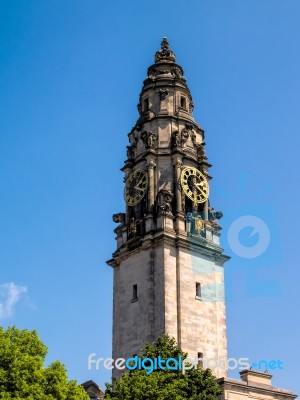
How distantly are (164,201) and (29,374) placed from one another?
24.5m

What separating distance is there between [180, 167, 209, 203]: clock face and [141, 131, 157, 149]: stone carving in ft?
10.8

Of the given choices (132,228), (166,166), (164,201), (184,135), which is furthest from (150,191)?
(184,135)

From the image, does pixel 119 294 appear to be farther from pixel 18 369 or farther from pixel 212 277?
pixel 18 369

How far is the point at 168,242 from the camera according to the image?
6047cm

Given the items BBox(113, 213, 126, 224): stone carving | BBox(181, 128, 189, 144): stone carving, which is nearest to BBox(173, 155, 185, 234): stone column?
BBox(181, 128, 189, 144): stone carving

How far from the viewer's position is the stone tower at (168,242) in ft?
193

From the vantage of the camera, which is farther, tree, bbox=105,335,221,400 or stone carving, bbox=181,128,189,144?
stone carving, bbox=181,128,189,144

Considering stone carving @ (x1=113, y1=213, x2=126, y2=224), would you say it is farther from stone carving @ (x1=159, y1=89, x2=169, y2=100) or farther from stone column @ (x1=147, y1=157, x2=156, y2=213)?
stone carving @ (x1=159, y1=89, x2=169, y2=100)

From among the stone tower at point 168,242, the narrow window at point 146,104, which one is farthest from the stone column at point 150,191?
the narrow window at point 146,104

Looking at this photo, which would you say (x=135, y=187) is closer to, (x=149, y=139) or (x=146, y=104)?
(x=149, y=139)

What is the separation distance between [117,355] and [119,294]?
4615 mm

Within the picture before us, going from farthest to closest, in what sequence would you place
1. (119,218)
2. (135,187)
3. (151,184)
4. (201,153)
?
(201,153) → (119,218) → (135,187) → (151,184)

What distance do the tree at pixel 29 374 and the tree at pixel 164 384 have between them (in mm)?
3165

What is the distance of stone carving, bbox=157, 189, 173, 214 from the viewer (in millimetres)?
61625
